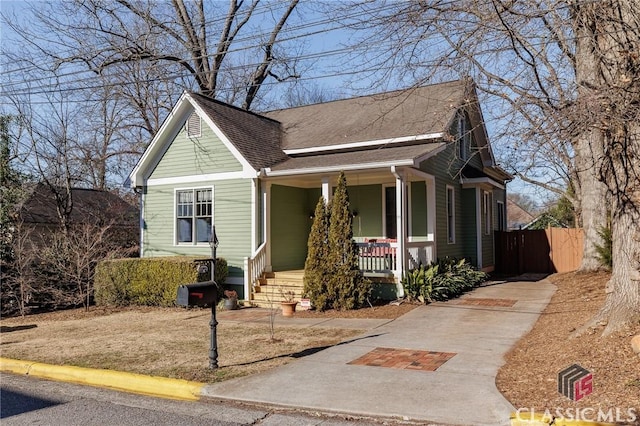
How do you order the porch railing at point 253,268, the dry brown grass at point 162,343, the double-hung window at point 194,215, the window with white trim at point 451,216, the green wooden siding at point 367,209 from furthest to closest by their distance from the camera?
the window with white trim at point 451,216 → the green wooden siding at point 367,209 → the double-hung window at point 194,215 → the porch railing at point 253,268 → the dry brown grass at point 162,343

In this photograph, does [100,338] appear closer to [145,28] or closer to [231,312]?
[231,312]

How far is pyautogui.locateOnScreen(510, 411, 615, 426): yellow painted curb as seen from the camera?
4.63m

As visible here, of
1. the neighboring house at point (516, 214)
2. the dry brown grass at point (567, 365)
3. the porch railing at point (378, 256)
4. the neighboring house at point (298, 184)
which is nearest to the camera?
the dry brown grass at point (567, 365)

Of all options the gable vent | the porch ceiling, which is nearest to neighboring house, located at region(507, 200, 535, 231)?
the porch ceiling

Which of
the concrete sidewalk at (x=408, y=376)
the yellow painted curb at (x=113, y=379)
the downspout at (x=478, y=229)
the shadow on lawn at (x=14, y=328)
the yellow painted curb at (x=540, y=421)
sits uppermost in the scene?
the downspout at (x=478, y=229)

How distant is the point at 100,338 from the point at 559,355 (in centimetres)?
801

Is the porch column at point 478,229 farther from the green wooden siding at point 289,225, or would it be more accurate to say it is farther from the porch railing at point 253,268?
the porch railing at point 253,268

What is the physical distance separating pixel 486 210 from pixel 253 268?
10.2 meters

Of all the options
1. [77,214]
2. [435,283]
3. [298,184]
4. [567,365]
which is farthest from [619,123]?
[77,214]

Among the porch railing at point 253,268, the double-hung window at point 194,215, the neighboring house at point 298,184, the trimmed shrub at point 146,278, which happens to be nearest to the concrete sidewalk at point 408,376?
the neighboring house at point 298,184

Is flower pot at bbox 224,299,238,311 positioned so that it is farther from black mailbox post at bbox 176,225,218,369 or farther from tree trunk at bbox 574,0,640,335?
tree trunk at bbox 574,0,640,335

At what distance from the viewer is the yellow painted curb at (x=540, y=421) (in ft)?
15.2

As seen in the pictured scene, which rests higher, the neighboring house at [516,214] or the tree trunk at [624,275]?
the neighboring house at [516,214]

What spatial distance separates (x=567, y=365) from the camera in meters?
6.38
